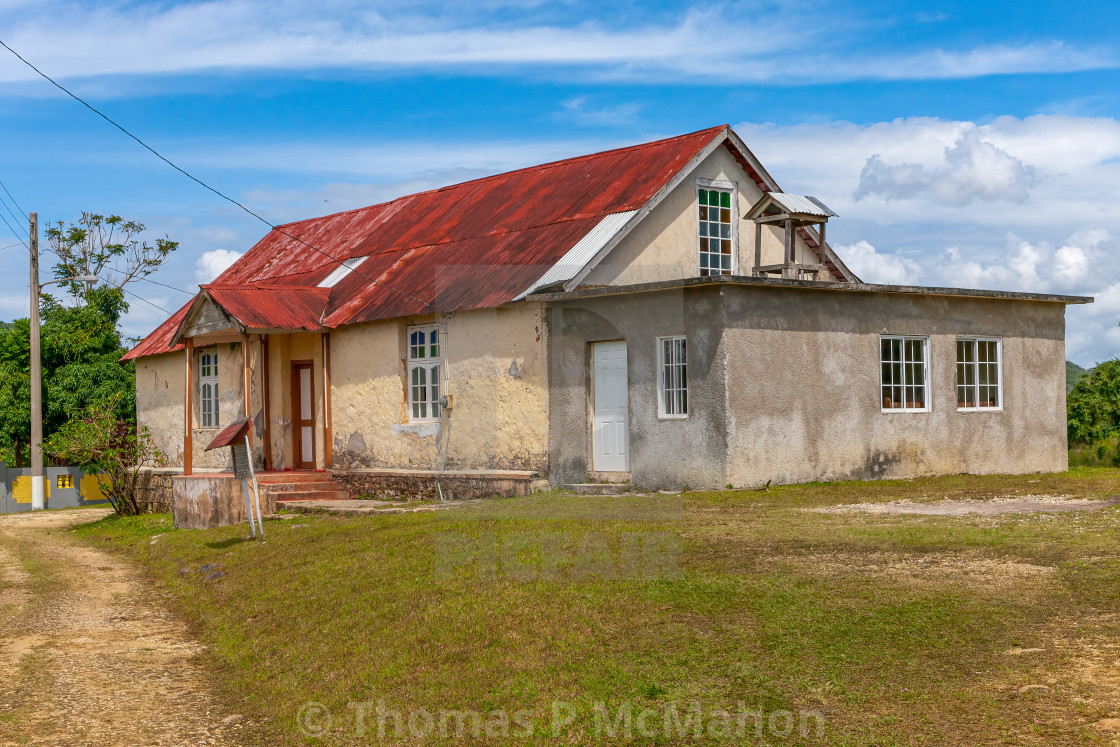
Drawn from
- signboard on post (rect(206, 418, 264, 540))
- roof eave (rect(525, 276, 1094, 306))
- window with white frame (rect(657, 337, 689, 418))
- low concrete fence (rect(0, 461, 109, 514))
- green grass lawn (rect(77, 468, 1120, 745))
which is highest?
roof eave (rect(525, 276, 1094, 306))

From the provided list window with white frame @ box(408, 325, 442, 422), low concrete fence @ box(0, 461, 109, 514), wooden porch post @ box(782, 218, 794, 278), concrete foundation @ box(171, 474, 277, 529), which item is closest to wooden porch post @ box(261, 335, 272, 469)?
concrete foundation @ box(171, 474, 277, 529)

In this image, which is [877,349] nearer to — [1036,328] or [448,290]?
[1036,328]

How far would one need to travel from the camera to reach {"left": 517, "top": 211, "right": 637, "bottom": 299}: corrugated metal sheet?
16.2 m

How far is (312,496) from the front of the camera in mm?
18672

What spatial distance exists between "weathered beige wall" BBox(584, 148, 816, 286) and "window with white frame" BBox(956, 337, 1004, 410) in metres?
3.63

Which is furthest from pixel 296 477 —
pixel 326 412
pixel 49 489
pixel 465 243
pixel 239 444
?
pixel 49 489

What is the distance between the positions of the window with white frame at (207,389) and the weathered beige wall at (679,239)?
32.4 ft

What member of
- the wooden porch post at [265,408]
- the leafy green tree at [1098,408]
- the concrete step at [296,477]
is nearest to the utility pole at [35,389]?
the wooden porch post at [265,408]

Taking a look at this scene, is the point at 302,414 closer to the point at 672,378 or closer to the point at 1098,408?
the point at 672,378

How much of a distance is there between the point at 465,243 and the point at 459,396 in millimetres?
3354

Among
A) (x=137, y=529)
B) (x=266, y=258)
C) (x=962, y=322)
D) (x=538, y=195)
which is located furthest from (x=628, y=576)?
(x=266, y=258)

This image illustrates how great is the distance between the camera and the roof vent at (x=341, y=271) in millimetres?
21812

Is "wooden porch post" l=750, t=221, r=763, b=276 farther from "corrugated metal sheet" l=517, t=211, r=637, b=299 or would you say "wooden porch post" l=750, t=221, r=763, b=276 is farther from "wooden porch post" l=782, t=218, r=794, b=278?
"corrugated metal sheet" l=517, t=211, r=637, b=299

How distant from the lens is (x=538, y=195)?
798 inches
